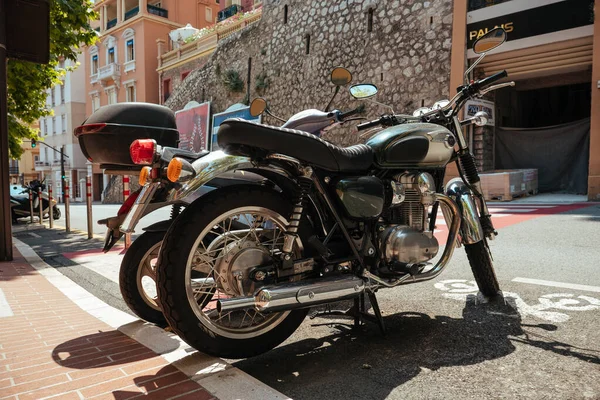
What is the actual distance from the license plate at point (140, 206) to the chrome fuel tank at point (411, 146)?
3.96ft

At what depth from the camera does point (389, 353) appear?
2.41 m

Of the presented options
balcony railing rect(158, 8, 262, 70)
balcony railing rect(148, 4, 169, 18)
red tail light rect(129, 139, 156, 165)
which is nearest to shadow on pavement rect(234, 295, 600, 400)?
red tail light rect(129, 139, 156, 165)

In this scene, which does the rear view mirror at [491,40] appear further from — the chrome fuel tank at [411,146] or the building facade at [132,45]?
the building facade at [132,45]

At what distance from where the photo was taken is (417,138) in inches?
103

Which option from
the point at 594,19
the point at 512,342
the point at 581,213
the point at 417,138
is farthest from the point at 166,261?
the point at 594,19

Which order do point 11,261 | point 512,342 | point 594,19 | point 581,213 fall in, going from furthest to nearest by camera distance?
point 594,19, point 581,213, point 11,261, point 512,342

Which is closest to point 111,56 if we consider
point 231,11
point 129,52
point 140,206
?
point 129,52

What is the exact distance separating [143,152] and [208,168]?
30cm

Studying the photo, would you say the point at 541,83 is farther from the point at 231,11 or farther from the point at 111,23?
the point at 111,23

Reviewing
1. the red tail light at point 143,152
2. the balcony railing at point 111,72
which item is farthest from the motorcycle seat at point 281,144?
the balcony railing at point 111,72

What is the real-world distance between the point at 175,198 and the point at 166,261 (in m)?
0.29

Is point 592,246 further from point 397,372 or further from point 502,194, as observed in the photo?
point 502,194

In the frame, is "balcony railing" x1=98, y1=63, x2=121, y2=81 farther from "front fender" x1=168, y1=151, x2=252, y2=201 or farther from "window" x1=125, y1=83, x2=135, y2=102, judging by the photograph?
"front fender" x1=168, y1=151, x2=252, y2=201

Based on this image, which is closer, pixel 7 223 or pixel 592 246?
pixel 592 246
